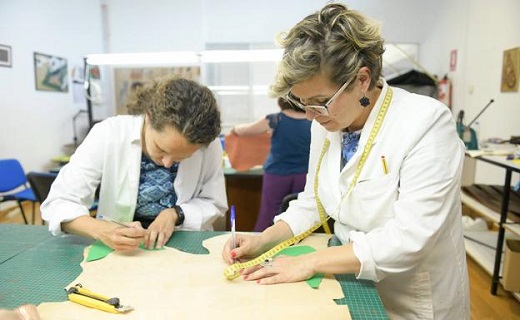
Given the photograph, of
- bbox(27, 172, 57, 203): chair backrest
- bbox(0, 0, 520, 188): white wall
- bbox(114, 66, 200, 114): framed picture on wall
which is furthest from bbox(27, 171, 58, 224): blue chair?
bbox(114, 66, 200, 114): framed picture on wall

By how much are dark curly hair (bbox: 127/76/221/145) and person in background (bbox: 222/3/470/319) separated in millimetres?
306

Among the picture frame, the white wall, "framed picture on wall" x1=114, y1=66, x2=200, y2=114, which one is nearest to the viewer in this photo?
the white wall

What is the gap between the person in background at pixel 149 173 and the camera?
124 centimetres

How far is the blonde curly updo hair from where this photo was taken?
3.01 ft

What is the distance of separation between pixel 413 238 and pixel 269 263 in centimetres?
39

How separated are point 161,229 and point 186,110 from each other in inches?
16.5

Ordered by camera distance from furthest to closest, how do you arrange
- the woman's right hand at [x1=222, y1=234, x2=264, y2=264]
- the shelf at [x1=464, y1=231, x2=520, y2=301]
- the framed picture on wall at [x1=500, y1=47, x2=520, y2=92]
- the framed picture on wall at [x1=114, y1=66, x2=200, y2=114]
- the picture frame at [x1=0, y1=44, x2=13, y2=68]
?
the framed picture on wall at [x1=114, y1=66, x2=200, y2=114] < the picture frame at [x1=0, y1=44, x2=13, y2=68] < the framed picture on wall at [x1=500, y1=47, x2=520, y2=92] < the shelf at [x1=464, y1=231, x2=520, y2=301] < the woman's right hand at [x1=222, y1=234, x2=264, y2=264]

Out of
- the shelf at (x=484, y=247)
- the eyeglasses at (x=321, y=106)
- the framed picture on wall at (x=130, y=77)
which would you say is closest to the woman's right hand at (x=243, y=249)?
the eyeglasses at (x=321, y=106)

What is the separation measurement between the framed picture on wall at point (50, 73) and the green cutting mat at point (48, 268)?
14.1 feet

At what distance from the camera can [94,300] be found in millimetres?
899

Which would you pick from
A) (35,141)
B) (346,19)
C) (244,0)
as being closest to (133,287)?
(346,19)

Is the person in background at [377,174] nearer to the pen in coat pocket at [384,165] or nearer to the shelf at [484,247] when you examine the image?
the pen in coat pocket at [384,165]

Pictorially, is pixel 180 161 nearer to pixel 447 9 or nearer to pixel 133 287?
pixel 133 287

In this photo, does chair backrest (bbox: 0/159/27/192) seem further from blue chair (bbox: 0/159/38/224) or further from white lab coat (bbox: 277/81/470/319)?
white lab coat (bbox: 277/81/470/319)
